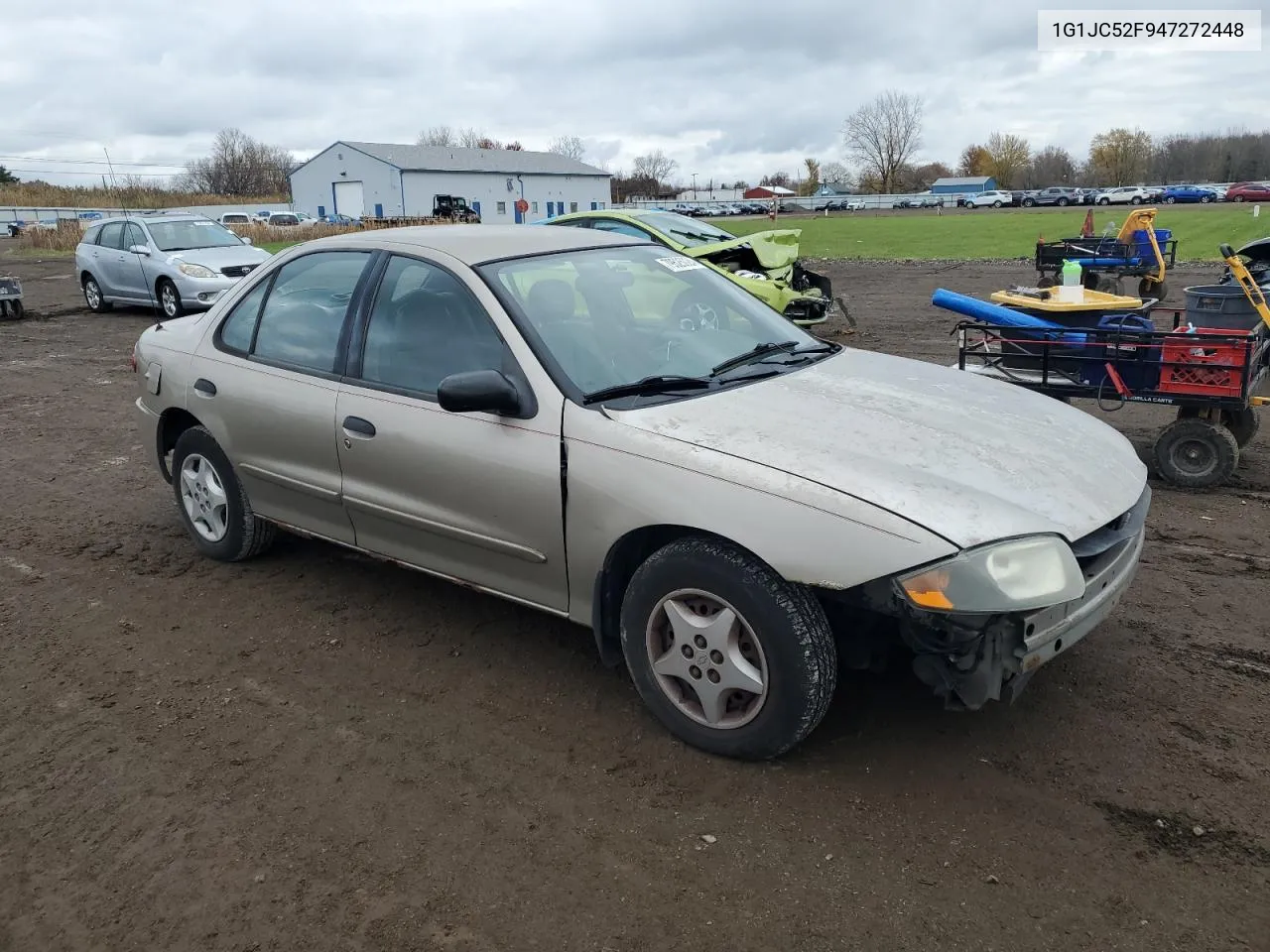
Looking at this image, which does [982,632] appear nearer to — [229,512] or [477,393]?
[477,393]

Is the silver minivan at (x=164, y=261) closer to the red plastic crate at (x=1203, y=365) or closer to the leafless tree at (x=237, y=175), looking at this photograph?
the red plastic crate at (x=1203, y=365)

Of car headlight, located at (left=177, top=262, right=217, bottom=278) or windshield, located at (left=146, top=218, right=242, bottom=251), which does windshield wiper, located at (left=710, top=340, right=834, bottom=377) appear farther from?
windshield, located at (left=146, top=218, right=242, bottom=251)

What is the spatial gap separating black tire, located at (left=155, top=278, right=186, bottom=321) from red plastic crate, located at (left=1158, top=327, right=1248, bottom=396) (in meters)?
14.0

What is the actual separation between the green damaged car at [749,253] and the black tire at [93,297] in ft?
30.3

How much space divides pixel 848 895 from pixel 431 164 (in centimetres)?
7856

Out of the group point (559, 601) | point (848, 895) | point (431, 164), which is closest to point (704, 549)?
point (559, 601)

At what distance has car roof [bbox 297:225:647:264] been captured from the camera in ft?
13.3

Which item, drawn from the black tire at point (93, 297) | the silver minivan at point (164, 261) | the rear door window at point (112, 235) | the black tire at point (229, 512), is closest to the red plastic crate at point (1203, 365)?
the black tire at point (229, 512)

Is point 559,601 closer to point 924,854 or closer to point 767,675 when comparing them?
point 767,675

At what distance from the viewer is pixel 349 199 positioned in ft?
Result: 253

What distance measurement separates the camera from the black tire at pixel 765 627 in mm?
2936

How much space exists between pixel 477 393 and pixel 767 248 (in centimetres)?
989

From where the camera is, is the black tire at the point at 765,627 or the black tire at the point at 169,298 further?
the black tire at the point at 169,298

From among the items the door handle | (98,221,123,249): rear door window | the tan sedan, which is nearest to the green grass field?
(98,221,123,249): rear door window
